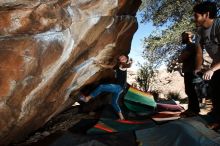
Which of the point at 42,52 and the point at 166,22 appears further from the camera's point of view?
the point at 166,22

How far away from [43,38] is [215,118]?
3641 mm

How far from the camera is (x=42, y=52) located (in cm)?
680

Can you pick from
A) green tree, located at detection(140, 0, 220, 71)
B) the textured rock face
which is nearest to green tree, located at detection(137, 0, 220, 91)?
green tree, located at detection(140, 0, 220, 71)

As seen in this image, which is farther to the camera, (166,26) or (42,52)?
(166,26)

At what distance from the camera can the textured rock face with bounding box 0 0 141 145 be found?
21.4 ft

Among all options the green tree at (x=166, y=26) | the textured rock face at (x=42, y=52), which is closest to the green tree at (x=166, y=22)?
the green tree at (x=166, y=26)

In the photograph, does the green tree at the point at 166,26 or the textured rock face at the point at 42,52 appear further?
the green tree at the point at 166,26

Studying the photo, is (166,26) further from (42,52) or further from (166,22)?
(42,52)

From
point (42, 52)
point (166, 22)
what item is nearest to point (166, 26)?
point (166, 22)

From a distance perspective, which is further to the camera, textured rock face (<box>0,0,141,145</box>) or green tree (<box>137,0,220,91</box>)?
green tree (<box>137,0,220,91</box>)

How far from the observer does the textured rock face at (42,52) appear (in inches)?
257

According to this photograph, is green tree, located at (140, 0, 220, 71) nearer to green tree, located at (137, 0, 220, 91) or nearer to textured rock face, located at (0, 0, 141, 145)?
green tree, located at (137, 0, 220, 91)

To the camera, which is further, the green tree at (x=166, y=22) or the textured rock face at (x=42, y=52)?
the green tree at (x=166, y=22)

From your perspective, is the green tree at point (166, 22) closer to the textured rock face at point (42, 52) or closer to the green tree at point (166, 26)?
the green tree at point (166, 26)
